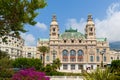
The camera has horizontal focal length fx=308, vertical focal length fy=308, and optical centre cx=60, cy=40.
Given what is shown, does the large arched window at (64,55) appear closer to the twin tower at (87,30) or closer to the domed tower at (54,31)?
the twin tower at (87,30)

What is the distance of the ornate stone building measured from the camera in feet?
458

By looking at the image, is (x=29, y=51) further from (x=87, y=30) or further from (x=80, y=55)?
(x=87, y=30)

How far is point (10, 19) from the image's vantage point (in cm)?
2269

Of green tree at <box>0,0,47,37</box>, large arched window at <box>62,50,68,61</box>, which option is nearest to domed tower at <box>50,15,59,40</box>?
large arched window at <box>62,50,68,61</box>

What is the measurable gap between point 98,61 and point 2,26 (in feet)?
391

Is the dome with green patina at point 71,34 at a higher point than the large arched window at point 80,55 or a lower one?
higher

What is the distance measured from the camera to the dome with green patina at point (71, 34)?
144000mm

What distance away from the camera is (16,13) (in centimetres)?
2262

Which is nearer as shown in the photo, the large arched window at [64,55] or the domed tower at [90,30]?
the large arched window at [64,55]

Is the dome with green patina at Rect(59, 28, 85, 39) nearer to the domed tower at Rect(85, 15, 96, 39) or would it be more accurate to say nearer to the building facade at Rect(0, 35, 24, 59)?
the domed tower at Rect(85, 15, 96, 39)

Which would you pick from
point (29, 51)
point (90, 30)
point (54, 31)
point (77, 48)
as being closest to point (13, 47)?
point (29, 51)

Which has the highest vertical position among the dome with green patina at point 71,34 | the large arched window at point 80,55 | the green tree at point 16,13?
the dome with green patina at point 71,34

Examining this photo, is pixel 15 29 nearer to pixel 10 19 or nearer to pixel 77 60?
pixel 10 19

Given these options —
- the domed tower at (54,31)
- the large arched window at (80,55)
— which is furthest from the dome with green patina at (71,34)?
the large arched window at (80,55)
